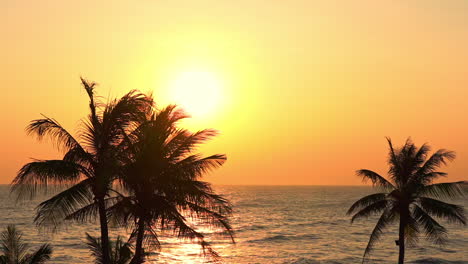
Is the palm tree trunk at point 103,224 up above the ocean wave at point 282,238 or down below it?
above

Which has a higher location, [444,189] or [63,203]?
[444,189]

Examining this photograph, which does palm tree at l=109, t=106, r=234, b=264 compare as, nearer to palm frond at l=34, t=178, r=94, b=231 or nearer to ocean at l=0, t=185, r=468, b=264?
palm frond at l=34, t=178, r=94, b=231

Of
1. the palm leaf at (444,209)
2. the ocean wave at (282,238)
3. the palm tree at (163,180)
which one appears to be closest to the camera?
the palm tree at (163,180)

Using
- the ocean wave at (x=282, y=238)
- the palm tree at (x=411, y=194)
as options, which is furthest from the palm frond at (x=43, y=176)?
the ocean wave at (x=282, y=238)

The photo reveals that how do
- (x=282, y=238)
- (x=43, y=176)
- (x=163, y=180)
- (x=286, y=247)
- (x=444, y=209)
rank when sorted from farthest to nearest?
(x=282, y=238), (x=286, y=247), (x=444, y=209), (x=163, y=180), (x=43, y=176)

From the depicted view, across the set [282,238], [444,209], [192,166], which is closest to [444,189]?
[444,209]

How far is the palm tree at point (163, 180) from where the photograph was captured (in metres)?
15.8

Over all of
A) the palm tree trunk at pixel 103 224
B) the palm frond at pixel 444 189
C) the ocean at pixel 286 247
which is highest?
the palm frond at pixel 444 189

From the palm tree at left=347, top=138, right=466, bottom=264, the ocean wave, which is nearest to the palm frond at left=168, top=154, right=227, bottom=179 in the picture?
the palm tree at left=347, top=138, right=466, bottom=264

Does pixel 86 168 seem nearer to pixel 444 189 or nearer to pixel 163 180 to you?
pixel 163 180

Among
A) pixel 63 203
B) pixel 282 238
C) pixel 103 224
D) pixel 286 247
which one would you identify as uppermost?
pixel 63 203

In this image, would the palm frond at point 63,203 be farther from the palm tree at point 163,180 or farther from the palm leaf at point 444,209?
the palm leaf at point 444,209

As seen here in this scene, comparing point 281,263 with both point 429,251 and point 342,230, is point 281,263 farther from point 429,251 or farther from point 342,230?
point 342,230

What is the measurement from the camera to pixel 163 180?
16.2 m
